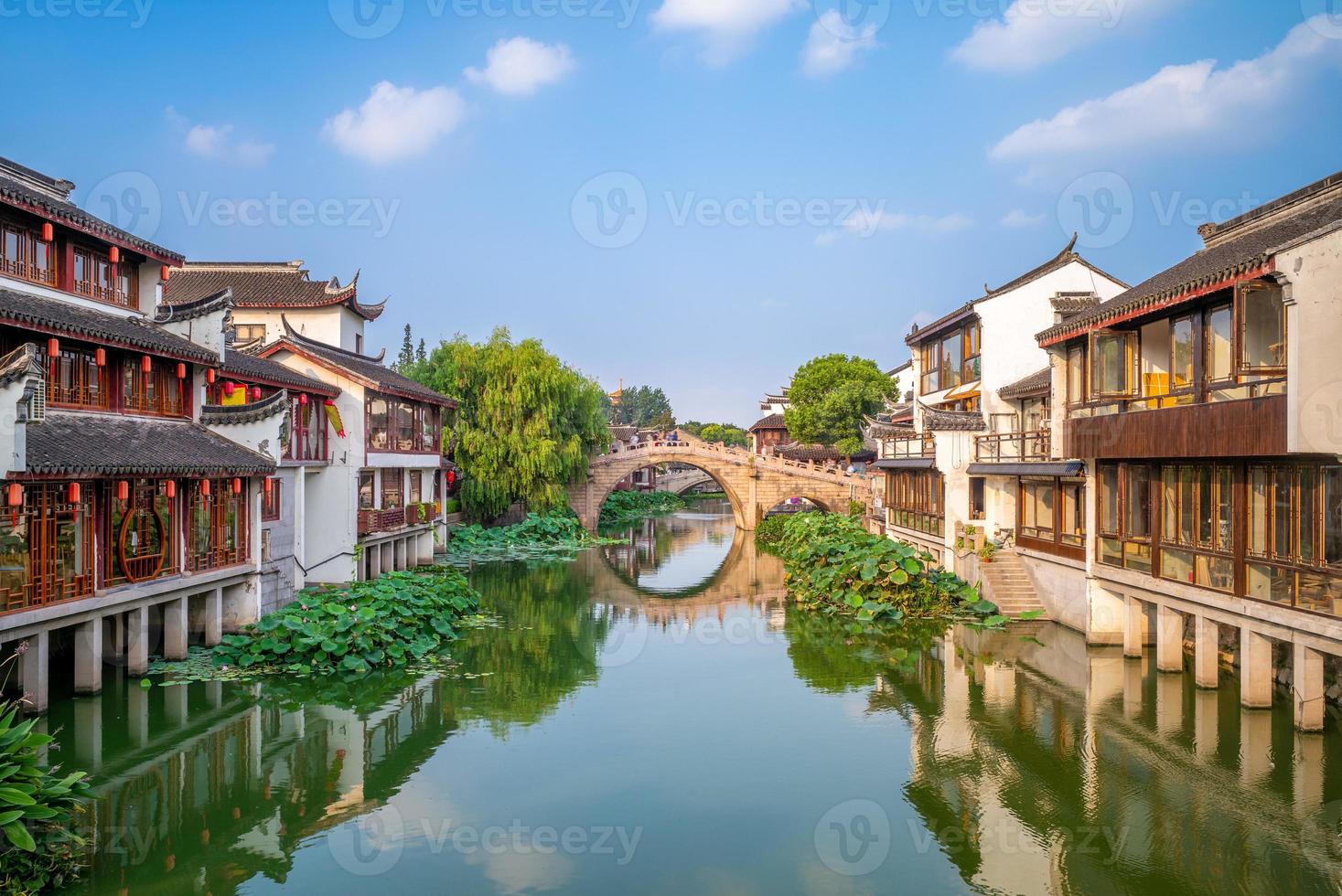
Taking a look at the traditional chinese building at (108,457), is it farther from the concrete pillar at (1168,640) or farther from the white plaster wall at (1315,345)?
the concrete pillar at (1168,640)

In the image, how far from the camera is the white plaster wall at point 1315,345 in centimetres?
931

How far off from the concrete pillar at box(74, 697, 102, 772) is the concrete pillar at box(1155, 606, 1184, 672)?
14104 millimetres

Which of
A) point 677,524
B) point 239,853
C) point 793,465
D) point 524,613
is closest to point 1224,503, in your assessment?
point 239,853

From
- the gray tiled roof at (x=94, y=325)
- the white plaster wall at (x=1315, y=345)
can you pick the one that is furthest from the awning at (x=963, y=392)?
the gray tiled roof at (x=94, y=325)

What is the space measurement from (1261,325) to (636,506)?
1732 inches

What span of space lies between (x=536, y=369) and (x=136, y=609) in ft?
67.6

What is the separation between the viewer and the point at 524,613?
2044 cm

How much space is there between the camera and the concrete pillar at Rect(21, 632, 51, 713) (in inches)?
428

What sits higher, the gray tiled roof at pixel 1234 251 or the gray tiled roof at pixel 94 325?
the gray tiled roof at pixel 1234 251

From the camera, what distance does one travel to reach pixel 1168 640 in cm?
1317

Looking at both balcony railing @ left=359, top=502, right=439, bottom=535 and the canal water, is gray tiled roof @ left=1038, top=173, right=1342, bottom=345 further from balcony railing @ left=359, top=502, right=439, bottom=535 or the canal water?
balcony railing @ left=359, top=502, right=439, bottom=535

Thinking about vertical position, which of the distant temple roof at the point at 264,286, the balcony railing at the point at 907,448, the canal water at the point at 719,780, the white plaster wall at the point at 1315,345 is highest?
the distant temple roof at the point at 264,286

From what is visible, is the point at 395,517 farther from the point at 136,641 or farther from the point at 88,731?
the point at 88,731

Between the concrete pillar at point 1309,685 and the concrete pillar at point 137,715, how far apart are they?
539 inches
